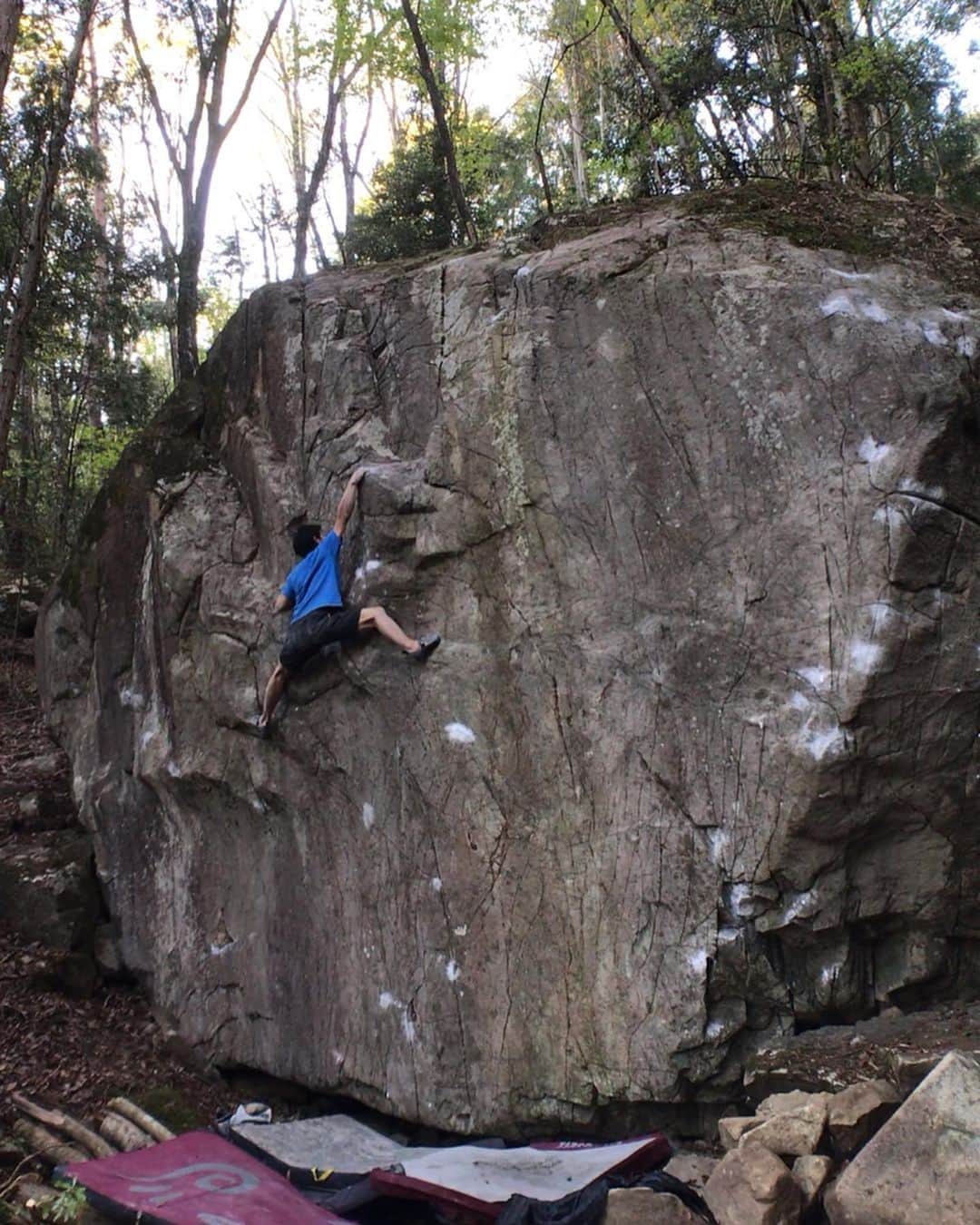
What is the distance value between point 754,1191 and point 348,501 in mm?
4936

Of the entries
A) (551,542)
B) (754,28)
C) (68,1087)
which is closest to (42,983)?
(68,1087)

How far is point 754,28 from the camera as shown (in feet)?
40.1

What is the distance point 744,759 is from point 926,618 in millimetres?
1306

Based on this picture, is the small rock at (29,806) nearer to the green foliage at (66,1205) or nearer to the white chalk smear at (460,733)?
the green foliage at (66,1205)

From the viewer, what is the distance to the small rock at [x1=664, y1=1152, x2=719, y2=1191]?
5.15m

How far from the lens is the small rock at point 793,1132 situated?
4.41m

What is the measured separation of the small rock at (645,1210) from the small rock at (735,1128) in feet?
2.11

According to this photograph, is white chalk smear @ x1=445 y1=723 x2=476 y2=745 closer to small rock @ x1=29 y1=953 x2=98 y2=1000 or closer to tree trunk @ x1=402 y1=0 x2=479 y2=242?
small rock @ x1=29 y1=953 x2=98 y2=1000

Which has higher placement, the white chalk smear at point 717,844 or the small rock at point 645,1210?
the white chalk smear at point 717,844

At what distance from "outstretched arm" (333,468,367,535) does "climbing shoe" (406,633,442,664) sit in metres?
1.11

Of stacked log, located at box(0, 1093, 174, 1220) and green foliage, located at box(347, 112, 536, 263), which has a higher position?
green foliage, located at box(347, 112, 536, 263)

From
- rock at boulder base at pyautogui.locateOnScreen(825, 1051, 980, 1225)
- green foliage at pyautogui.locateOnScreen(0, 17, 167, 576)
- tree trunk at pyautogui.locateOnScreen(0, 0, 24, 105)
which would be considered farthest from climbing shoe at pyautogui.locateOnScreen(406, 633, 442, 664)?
green foliage at pyautogui.locateOnScreen(0, 17, 167, 576)

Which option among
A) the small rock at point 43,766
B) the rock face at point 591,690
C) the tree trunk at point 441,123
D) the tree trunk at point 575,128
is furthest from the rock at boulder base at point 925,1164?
the tree trunk at point 575,128

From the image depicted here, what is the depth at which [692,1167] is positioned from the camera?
17.4 feet
